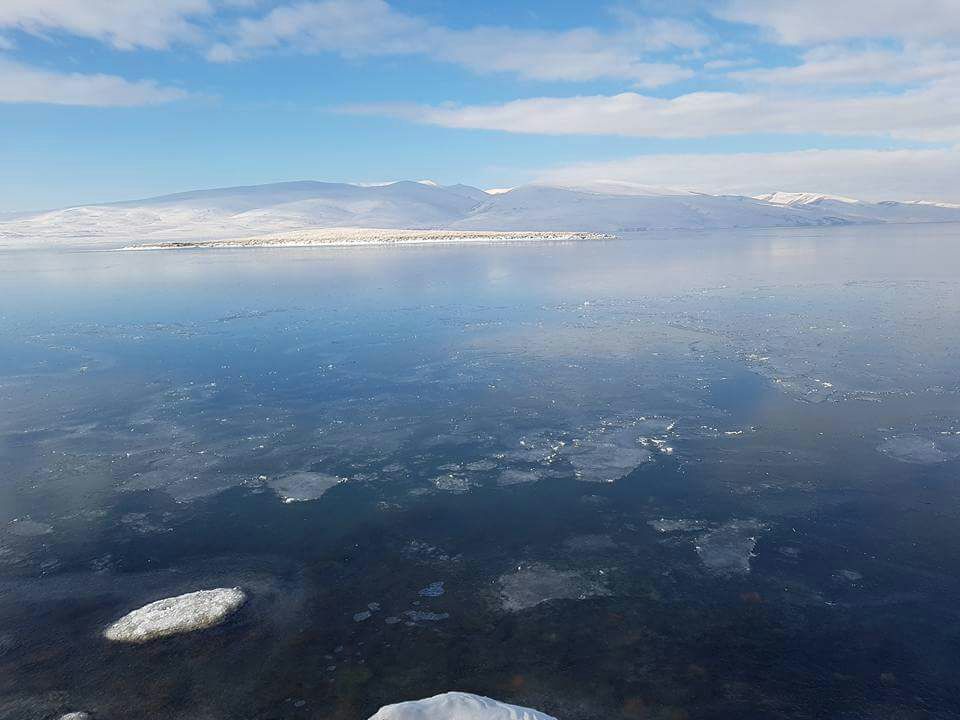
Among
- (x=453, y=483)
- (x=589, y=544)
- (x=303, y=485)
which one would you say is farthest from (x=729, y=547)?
(x=303, y=485)

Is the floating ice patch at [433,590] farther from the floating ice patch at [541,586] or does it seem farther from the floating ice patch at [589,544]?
the floating ice patch at [589,544]

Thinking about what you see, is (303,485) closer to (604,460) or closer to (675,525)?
(604,460)

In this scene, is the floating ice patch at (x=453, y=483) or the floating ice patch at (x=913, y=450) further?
→ the floating ice patch at (x=913, y=450)

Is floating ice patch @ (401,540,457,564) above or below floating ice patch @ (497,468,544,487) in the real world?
below

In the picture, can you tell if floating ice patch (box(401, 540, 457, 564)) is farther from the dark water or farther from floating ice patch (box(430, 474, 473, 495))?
floating ice patch (box(430, 474, 473, 495))

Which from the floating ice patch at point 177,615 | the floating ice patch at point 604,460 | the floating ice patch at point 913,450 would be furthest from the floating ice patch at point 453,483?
the floating ice patch at point 913,450

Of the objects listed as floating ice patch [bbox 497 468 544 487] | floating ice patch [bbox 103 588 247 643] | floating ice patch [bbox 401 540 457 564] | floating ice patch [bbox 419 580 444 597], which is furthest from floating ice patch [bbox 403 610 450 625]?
floating ice patch [bbox 497 468 544 487]
